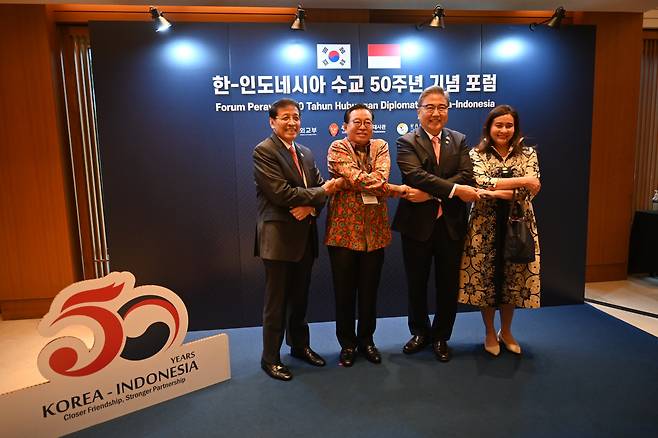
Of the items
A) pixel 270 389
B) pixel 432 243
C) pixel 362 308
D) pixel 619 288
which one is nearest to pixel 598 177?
pixel 619 288

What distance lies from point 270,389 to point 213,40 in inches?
103

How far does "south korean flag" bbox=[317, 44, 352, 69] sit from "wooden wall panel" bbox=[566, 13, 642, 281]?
2.59 m

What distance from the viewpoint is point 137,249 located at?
3.56 metres

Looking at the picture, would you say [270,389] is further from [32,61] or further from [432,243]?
[32,61]

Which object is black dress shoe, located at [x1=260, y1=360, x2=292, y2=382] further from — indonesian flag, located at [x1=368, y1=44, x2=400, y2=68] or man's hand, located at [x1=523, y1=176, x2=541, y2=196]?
indonesian flag, located at [x1=368, y1=44, x2=400, y2=68]

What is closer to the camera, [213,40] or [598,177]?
[213,40]

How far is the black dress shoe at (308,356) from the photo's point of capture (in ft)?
9.61

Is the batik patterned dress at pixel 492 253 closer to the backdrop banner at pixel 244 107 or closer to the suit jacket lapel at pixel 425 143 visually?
the suit jacket lapel at pixel 425 143

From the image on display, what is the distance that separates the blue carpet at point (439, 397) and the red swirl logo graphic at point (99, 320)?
1.17 ft

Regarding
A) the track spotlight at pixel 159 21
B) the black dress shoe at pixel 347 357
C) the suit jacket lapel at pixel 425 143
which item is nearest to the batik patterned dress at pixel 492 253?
the suit jacket lapel at pixel 425 143

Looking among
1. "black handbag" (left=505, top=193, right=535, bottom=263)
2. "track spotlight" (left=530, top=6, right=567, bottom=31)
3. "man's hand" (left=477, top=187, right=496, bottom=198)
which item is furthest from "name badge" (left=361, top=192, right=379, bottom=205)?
"track spotlight" (left=530, top=6, right=567, bottom=31)

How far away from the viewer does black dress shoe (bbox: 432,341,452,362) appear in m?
2.93

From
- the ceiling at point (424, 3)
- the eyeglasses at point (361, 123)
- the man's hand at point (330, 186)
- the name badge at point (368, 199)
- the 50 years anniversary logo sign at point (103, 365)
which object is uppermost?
the ceiling at point (424, 3)

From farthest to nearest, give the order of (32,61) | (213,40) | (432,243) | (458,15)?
(458,15) < (32,61) < (213,40) < (432,243)
